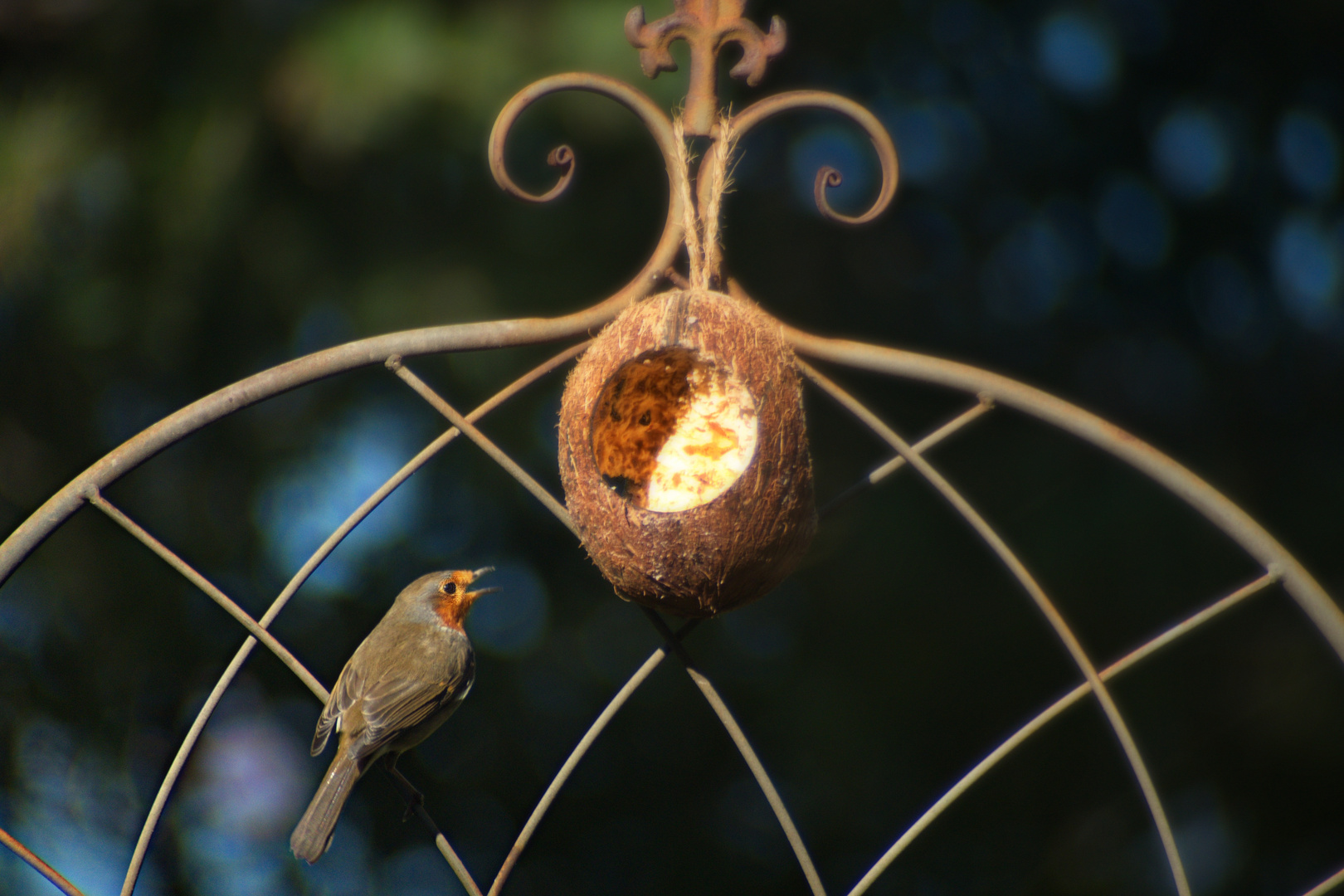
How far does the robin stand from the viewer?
2266mm

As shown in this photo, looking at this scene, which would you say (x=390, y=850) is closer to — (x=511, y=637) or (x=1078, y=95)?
(x=511, y=637)

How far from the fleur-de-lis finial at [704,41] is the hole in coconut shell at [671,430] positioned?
417mm

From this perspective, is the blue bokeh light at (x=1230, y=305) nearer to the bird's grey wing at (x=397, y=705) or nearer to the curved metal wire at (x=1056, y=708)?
the curved metal wire at (x=1056, y=708)

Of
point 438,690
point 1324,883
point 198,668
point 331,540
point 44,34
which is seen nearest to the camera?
point 1324,883

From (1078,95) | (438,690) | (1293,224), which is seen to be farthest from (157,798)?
(1293,224)

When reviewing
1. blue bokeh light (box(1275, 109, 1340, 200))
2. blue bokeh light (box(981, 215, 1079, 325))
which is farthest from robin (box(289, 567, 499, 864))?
blue bokeh light (box(1275, 109, 1340, 200))

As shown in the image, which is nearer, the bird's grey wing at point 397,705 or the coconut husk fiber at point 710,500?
the coconut husk fiber at point 710,500

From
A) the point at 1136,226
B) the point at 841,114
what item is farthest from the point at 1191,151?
the point at 841,114

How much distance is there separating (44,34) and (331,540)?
89.0 inches

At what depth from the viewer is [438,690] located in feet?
8.05

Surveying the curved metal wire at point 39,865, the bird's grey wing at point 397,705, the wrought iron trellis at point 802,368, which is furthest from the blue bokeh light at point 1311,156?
the curved metal wire at point 39,865

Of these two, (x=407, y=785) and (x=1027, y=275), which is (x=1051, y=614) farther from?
(x=1027, y=275)

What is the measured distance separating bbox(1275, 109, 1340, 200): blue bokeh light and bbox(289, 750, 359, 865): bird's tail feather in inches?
129

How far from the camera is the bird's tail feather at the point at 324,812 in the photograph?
217 centimetres
